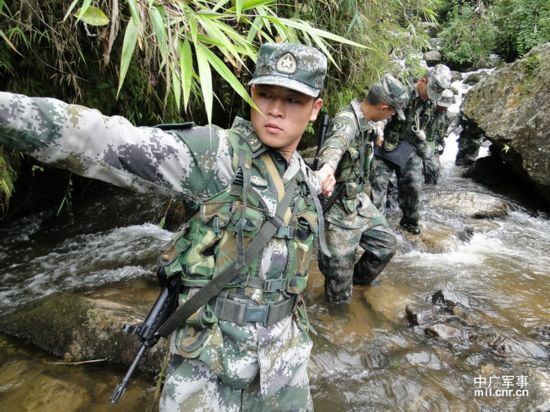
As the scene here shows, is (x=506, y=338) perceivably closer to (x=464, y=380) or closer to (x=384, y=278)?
(x=464, y=380)

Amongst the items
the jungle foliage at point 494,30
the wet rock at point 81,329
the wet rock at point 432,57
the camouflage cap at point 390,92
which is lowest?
the wet rock at point 81,329

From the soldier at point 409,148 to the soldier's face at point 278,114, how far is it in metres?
4.54

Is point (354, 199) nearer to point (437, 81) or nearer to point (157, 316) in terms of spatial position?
point (157, 316)

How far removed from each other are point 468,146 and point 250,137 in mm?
11087

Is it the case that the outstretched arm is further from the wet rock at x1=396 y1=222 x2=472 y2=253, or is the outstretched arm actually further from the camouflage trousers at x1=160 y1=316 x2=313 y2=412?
the wet rock at x1=396 y1=222 x2=472 y2=253

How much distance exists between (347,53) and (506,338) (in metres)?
4.09

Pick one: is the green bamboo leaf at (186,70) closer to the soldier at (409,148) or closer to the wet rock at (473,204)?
the soldier at (409,148)

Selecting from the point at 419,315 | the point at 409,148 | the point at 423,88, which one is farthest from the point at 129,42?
the point at 409,148

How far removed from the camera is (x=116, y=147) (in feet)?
3.90

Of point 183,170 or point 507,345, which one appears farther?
point 507,345

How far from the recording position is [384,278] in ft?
16.3

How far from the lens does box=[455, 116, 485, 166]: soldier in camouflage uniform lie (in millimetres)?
10844

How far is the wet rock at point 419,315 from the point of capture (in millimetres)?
3947

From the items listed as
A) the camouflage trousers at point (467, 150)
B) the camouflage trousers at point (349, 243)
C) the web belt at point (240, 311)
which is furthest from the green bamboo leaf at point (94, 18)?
the camouflage trousers at point (467, 150)
